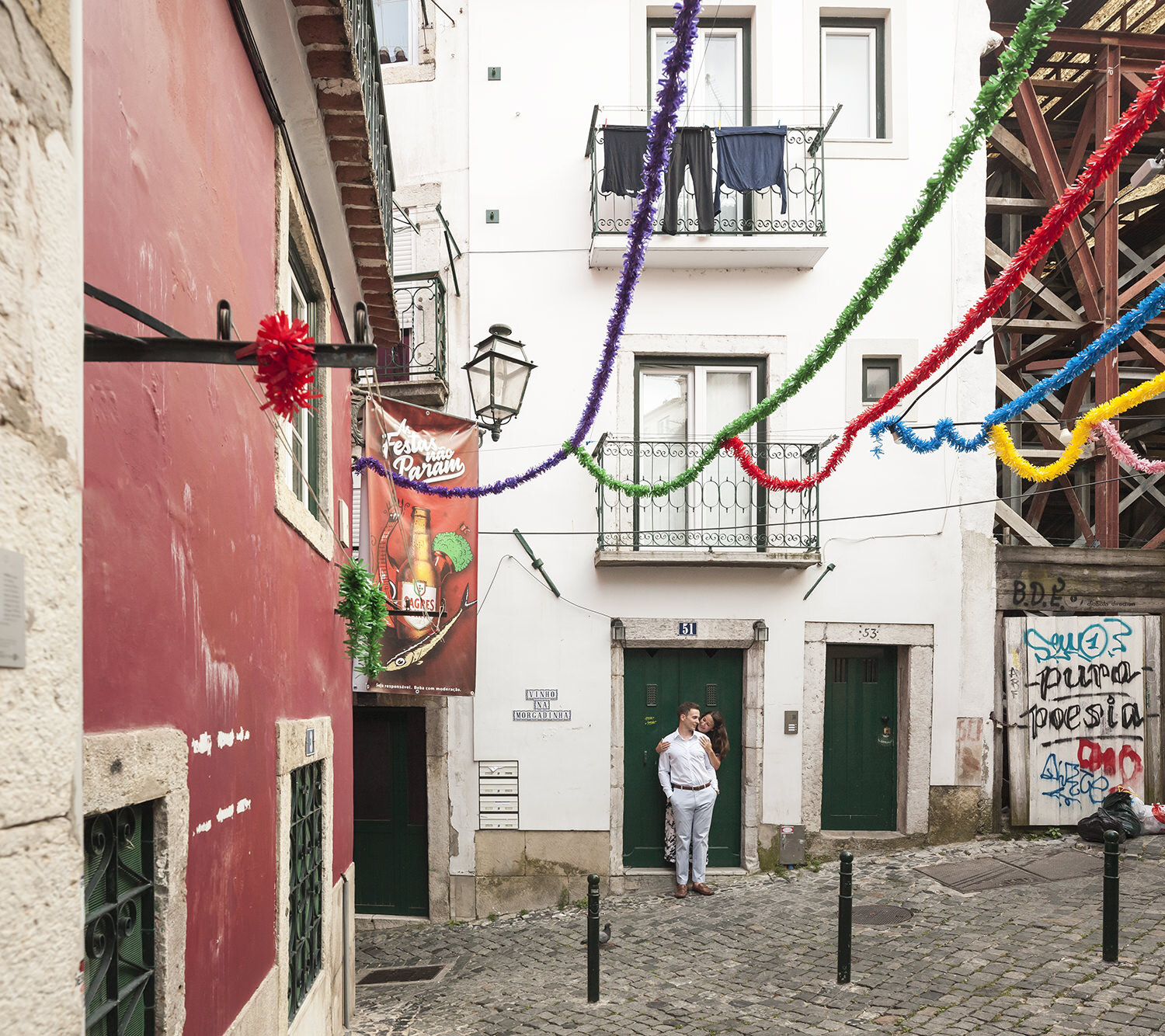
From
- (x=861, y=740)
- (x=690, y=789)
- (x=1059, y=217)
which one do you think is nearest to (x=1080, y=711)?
(x=861, y=740)

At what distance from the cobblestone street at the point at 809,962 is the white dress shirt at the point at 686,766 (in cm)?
113

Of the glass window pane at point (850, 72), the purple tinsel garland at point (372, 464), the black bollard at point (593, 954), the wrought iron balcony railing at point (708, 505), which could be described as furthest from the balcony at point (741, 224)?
the black bollard at point (593, 954)

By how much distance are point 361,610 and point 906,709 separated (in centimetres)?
715

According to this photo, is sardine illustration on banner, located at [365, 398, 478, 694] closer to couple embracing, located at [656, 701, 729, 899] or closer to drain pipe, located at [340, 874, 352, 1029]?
couple embracing, located at [656, 701, 729, 899]

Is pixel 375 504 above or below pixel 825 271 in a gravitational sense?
below

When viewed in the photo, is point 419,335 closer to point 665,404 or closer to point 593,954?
point 665,404

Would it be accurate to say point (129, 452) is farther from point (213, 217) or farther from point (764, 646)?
point (764, 646)

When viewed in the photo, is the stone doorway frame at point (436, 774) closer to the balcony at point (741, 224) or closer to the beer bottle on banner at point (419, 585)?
the beer bottle on banner at point (419, 585)

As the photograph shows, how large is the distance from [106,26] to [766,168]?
9145 mm

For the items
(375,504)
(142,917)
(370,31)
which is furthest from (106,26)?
(375,504)

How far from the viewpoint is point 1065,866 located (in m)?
9.77

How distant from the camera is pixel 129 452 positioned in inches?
112

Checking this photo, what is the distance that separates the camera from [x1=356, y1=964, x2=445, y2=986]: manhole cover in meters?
8.80

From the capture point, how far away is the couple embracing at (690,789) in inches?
402
